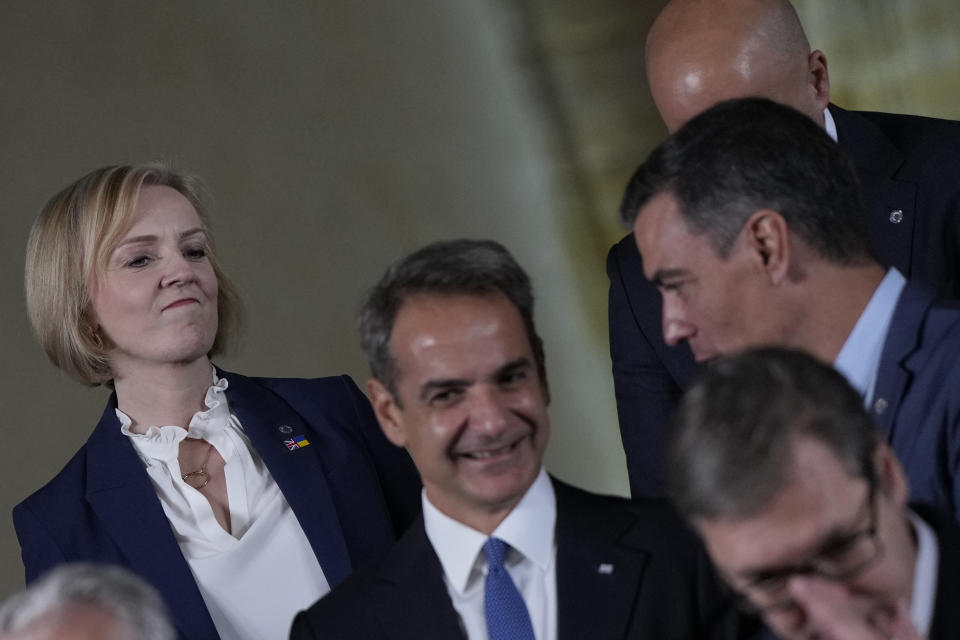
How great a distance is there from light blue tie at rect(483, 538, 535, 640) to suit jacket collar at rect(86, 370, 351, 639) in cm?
67

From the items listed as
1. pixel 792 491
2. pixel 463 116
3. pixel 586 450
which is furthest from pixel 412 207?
pixel 792 491

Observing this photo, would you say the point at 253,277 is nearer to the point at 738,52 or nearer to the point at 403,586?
the point at 738,52

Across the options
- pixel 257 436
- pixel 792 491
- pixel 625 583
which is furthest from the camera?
pixel 257 436

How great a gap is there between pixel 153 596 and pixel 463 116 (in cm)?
427

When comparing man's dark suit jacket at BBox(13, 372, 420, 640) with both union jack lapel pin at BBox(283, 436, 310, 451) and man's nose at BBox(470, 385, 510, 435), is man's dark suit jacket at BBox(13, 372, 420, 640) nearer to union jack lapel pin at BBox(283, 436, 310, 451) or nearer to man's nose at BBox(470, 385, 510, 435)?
union jack lapel pin at BBox(283, 436, 310, 451)

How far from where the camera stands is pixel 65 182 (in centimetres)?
510

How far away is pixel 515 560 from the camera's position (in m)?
2.32

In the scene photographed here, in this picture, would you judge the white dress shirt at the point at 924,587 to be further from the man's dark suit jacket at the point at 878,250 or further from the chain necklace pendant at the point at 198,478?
the chain necklace pendant at the point at 198,478

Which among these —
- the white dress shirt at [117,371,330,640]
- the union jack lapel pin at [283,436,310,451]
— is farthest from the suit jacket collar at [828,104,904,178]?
the white dress shirt at [117,371,330,640]

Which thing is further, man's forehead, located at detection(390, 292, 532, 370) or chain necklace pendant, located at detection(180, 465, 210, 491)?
chain necklace pendant, located at detection(180, 465, 210, 491)

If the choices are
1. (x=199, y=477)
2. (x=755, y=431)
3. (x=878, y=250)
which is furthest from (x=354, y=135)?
(x=755, y=431)

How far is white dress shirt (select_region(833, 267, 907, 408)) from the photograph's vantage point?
2361mm

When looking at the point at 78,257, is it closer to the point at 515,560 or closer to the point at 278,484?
the point at 278,484

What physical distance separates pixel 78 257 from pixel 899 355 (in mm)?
1542
